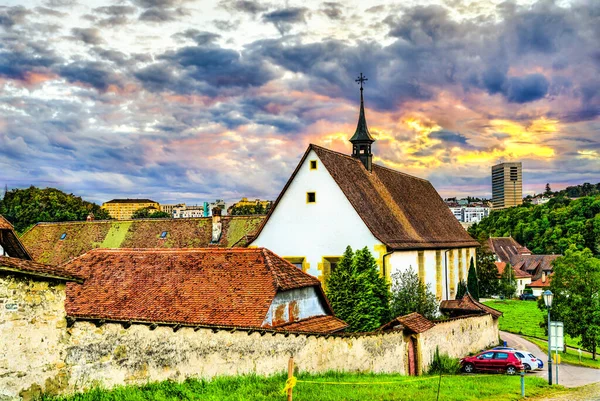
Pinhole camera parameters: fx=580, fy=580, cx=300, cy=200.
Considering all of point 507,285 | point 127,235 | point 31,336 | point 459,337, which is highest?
point 127,235

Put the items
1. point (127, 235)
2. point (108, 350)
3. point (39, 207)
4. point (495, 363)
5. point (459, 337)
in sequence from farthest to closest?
point (39, 207) < point (127, 235) < point (459, 337) < point (495, 363) < point (108, 350)

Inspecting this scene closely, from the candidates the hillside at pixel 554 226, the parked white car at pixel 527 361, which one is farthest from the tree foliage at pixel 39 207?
the hillside at pixel 554 226

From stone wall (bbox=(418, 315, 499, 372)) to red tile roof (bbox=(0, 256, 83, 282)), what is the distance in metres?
17.3

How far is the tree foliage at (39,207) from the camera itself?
78369mm

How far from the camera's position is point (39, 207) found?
80.8 meters

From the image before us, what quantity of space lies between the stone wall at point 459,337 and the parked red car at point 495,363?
1.17m

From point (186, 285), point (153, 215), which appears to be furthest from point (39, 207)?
point (186, 285)

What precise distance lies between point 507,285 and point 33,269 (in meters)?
100

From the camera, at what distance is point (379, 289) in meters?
29.3

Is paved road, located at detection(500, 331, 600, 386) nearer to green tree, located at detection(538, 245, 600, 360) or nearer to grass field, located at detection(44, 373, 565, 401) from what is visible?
green tree, located at detection(538, 245, 600, 360)

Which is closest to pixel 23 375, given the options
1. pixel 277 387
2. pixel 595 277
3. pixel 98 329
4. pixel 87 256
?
pixel 98 329

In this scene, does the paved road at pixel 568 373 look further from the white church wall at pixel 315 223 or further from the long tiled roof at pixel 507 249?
→ the long tiled roof at pixel 507 249

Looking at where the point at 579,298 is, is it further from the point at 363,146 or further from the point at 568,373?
the point at 363,146

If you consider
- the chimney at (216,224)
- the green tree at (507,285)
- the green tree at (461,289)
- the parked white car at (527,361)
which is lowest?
the green tree at (507,285)
